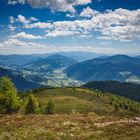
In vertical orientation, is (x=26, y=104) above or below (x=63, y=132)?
below

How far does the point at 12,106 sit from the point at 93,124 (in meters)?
49.4

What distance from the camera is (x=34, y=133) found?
2984 centimetres

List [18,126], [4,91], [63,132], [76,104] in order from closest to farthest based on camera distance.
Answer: [63,132]
[18,126]
[4,91]
[76,104]

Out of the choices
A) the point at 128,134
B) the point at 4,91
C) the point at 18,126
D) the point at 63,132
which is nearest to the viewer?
the point at 128,134

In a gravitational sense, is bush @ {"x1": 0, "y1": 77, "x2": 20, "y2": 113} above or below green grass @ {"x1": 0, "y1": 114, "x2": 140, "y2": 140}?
below

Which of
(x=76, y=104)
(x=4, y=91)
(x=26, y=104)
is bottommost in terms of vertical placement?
(x=76, y=104)

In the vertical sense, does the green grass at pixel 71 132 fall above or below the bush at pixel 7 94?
above

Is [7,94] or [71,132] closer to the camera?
[71,132]

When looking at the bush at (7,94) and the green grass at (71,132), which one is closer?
the green grass at (71,132)

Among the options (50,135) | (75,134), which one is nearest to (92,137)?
(75,134)

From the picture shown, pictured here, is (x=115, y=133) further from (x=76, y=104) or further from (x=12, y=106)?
(x=76, y=104)

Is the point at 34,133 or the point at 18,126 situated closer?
the point at 34,133

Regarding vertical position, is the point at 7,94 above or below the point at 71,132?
below

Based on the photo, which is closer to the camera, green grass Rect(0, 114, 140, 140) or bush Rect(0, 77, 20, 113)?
green grass Rect(0, 114, 140, 140)
